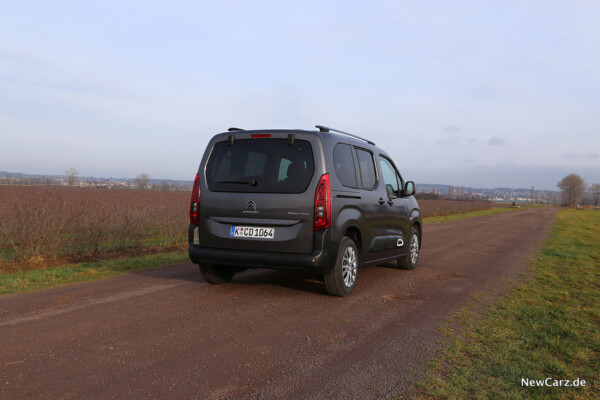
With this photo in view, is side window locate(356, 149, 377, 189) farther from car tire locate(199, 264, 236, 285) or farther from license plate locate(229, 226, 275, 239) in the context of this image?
car tire locate(199, 264, 236, 285)

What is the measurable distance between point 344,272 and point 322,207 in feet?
3.47

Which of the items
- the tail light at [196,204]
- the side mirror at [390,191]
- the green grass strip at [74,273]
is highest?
the side mirror at [390,191]

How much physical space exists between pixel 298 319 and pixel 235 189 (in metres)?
1.88

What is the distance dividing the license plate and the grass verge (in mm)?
2291

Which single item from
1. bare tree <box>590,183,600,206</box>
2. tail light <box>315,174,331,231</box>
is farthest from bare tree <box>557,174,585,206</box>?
tail light <box>315,174,331,231</box>

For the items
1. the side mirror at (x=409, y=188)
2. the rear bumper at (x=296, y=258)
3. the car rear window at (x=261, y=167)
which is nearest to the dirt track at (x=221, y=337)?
the rear bumper at (x=296, y=258)

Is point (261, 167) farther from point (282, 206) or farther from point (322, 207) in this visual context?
point (322, 207)

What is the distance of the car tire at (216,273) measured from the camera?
6477mm

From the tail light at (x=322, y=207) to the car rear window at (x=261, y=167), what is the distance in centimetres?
19

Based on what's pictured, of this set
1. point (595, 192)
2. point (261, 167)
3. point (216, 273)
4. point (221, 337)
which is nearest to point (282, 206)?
point (261, 167)

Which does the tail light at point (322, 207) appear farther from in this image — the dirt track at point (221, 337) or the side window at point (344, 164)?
A: the dirt track at point (221, 337)

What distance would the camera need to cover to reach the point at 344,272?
6.02m

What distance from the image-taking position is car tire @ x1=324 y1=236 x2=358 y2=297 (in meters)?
5.81

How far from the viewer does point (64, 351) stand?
377cm
